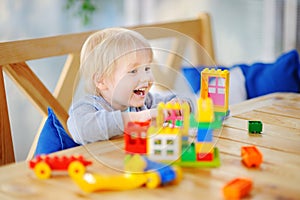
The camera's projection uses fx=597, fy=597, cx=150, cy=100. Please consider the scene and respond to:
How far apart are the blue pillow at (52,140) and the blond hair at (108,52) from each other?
0.17 meters

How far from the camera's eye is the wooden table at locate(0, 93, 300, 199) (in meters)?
1.10

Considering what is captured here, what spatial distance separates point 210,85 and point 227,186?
0.43 meters

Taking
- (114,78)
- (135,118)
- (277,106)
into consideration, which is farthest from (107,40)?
(277,106)

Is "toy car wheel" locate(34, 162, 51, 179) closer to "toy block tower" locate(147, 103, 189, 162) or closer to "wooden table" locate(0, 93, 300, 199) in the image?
"wooden table" locate(0, 93, 300, 199)

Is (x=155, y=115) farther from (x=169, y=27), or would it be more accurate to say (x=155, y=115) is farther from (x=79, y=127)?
(x=169, y=27)

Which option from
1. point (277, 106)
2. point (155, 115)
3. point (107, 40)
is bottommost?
point (277, 106)

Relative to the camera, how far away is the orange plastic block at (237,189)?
108 centimetres

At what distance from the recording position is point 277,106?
6.07ft

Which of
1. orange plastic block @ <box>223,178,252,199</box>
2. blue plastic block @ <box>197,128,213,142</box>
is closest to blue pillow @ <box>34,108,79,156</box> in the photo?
blue plastic block @ <box>197,128,213,142</box>

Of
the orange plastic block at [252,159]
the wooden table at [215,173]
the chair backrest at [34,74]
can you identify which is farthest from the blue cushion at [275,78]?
the orange plastic block at [252,159]

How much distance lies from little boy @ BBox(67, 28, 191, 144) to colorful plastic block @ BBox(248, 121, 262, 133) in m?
0.21

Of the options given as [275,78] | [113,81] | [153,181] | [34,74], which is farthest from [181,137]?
[275,78]

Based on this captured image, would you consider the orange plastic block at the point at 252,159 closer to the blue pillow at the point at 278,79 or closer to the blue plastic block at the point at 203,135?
the blue plastic block at the point at 203,135

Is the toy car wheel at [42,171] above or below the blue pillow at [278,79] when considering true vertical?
above
